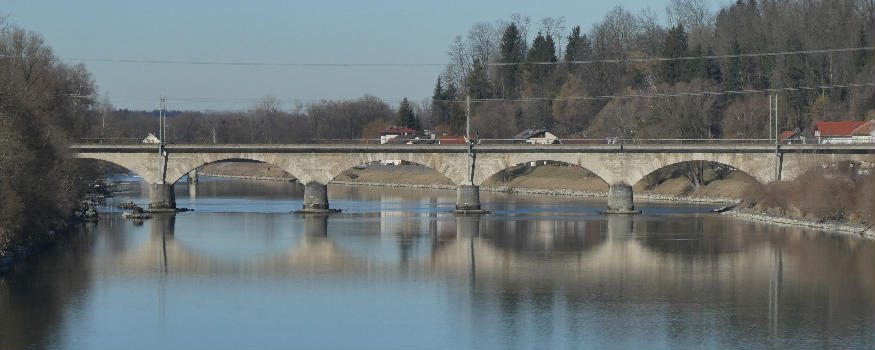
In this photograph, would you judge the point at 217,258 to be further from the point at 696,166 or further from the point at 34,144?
the point at 696,166

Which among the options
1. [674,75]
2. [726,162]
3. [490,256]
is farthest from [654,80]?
[490,256]

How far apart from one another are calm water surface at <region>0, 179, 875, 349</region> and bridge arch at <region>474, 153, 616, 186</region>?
6968 mm

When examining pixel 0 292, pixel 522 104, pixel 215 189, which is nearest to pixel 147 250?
pixel 0 292

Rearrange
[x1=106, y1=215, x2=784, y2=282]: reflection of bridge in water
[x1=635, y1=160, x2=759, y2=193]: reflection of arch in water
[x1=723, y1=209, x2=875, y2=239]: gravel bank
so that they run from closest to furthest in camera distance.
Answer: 1. [x1=106, y1=215, x2=784, y2=282]: reflection of bridge in water
2. [x1=723, y1=209, x2=875, y2=239]: gravel bank
3. [x1=635, y1=160, x2=759, y2=193]: reflection of arch in water

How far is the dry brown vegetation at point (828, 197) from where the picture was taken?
5488 cm

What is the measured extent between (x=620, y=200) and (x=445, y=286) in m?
31.8

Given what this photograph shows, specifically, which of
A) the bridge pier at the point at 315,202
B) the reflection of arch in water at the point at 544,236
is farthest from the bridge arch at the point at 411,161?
the reflection of arch in water at the point at 544,236

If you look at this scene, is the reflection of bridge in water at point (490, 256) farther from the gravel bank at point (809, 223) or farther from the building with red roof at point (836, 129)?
the building with red roof at point (836, 129)

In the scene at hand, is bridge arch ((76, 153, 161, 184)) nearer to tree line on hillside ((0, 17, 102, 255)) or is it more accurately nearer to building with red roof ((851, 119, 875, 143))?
tree line on hillside ((0, 17, 102, 255))

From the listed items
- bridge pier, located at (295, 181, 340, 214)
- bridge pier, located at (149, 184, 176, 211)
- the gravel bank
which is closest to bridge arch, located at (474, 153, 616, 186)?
the gravel bank

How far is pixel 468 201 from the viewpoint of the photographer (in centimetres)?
7125

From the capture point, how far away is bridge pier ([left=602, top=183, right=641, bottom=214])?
7006cm

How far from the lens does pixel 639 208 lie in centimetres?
7550

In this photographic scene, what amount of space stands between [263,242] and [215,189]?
55886 millimetres
